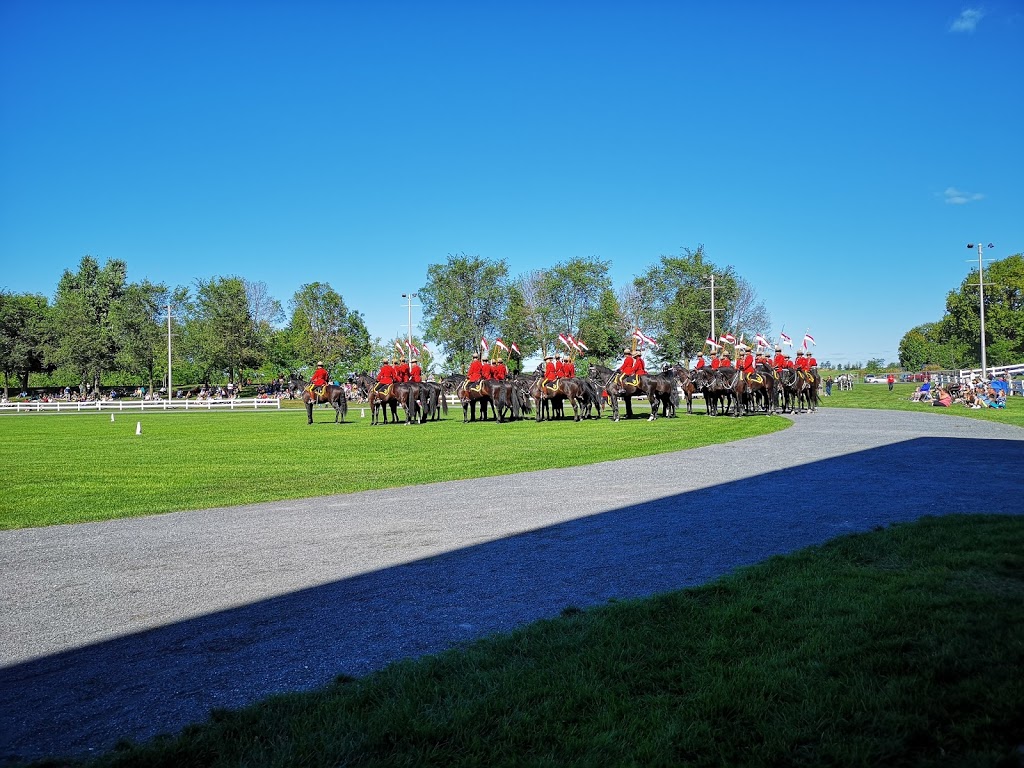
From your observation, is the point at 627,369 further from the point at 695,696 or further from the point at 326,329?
the point at 326,329

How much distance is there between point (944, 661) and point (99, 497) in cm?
1204

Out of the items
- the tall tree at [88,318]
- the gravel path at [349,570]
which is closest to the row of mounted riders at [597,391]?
the gravel path at [349,570]

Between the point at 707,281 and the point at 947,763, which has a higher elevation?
the point at 707,281

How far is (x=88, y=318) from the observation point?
82312 millimetres

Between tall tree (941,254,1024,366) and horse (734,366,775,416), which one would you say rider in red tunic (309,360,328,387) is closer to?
horse (734,366,775,416)

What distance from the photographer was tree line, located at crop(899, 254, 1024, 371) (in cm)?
8662

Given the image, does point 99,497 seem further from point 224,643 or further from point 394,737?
point 394,737

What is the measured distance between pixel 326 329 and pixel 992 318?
76.8 m

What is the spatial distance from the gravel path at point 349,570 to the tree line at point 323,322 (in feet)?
210

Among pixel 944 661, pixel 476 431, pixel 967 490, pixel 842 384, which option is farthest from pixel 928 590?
pixel 842 384

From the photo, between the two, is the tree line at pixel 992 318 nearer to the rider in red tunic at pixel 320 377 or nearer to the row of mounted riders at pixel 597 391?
the row of mounted riders at pixel 597 391

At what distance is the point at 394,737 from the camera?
3752 millimetres

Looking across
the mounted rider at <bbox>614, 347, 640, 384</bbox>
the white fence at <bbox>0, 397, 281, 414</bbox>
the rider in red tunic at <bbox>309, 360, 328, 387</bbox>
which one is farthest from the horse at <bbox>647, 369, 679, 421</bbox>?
the white fence at <bbox>0, 397, 281, 414</bbox>

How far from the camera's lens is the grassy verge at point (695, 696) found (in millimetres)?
3531
